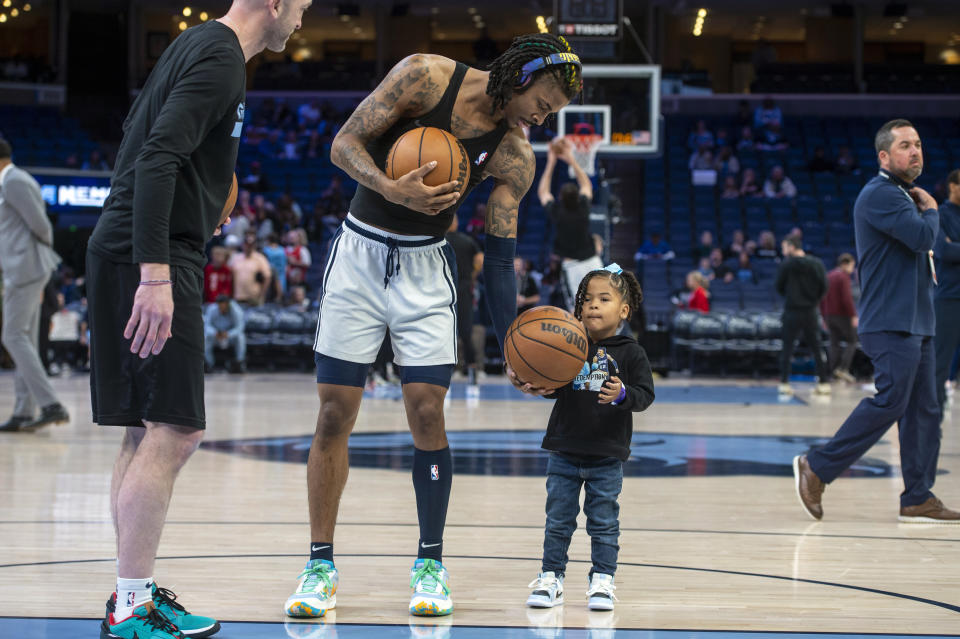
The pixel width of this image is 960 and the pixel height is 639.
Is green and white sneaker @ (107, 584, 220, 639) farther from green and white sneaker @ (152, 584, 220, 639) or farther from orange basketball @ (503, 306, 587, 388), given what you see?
orange basketball @ (503, 306, 587, 388)

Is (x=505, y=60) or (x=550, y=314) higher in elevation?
(x=505, y=60)

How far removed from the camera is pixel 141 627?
2.95 metres

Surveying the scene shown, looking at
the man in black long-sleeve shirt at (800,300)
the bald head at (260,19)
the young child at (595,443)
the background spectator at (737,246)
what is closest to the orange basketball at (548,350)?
the young child at (595,443)

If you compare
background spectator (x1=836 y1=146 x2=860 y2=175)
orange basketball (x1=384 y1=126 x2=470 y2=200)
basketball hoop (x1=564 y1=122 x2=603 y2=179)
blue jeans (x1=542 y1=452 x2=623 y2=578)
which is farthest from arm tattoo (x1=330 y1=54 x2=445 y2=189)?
background spectator (x1=836 y1=146 x2=860 y2=175)

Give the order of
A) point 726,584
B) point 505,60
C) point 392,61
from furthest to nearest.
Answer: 1. point 392,61
2. point 726,584
3. point 505,60

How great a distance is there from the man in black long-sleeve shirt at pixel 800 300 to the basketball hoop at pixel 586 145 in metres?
2.64

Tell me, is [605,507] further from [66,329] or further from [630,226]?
[630,226]

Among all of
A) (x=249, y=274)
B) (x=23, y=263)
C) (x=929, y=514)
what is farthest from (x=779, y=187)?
(x=929, y=514)

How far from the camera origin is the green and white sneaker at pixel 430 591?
339cm

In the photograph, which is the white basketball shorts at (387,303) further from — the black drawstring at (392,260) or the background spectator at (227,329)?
the background spectator at (227,329)

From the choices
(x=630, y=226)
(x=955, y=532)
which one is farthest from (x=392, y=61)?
(x=955, y=532)

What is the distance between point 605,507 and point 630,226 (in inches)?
840

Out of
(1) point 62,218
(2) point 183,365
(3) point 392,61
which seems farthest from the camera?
(3) point 392,61

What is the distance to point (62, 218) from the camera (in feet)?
79.7
